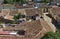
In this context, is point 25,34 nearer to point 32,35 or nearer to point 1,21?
point 32,35

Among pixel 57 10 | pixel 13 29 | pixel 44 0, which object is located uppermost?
pixel 13 29

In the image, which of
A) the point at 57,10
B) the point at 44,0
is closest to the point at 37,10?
the point at 57,10

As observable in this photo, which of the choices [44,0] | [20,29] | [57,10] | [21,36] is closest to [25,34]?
[21,36]

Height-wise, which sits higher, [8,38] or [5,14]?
[8,38]

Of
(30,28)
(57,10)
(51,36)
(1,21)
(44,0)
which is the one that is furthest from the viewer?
(44,0)

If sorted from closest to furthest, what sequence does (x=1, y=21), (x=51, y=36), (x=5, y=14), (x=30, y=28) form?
1. (x=51, y=36)
2. (x=30, y=28)
3. (x=1, y=21)
4. (x=5, y=14)

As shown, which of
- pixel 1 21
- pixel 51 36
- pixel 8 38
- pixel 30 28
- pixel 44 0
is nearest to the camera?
pixel 51 36

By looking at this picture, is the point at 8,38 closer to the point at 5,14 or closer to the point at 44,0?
the point at 5,14

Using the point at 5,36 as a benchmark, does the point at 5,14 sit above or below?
below

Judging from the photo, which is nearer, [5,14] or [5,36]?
[5,36]
